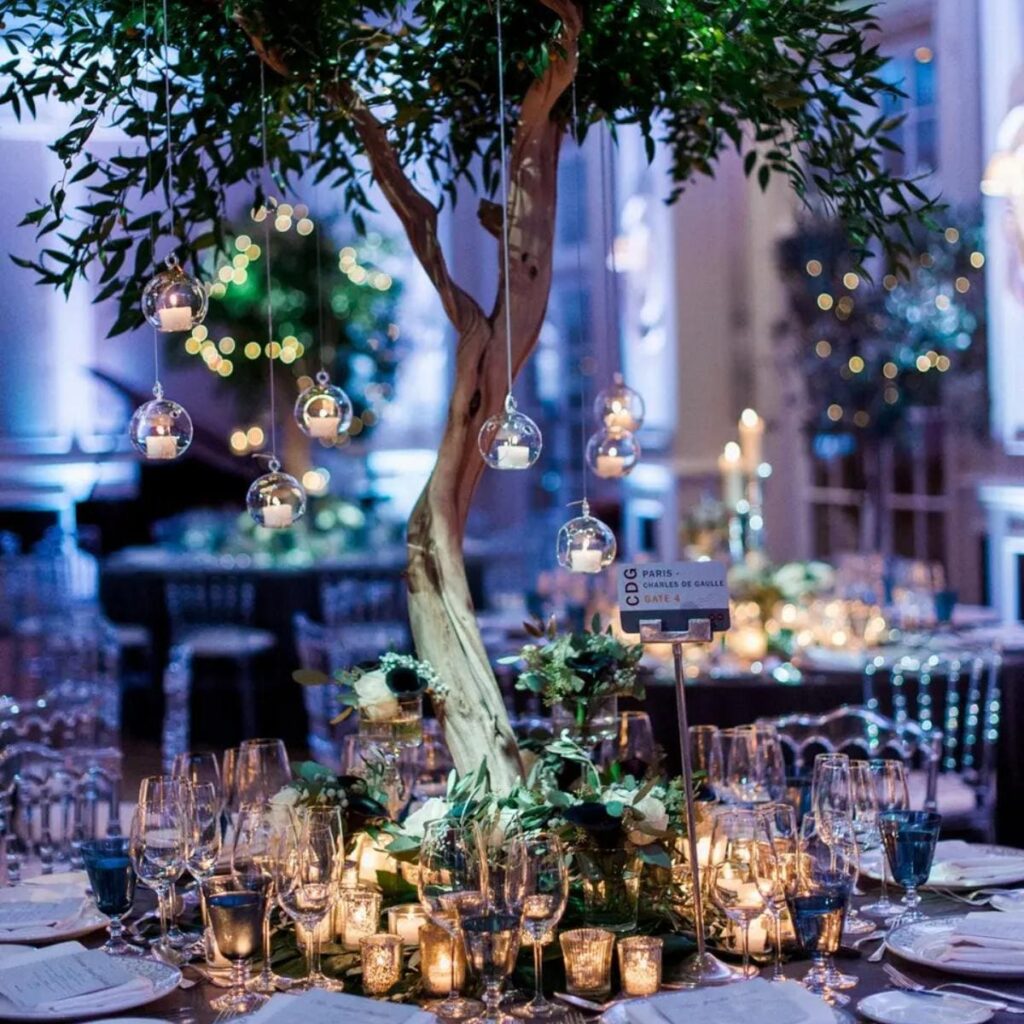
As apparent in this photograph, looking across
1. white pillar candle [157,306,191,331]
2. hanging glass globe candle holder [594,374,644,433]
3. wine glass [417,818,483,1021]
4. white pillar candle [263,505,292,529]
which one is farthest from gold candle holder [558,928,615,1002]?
hanging glass globe candle holder [594,374,644,433]

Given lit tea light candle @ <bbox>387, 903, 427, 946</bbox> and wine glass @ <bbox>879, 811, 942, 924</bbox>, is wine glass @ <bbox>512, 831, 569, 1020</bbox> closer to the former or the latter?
lit tea light candle @ <bbox>387, 903, 427, 946</bbox>

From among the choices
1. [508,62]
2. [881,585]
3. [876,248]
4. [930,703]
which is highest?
[876,248]

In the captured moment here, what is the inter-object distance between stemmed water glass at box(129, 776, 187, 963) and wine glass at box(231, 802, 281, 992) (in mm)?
93

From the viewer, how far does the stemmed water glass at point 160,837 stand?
2.49m

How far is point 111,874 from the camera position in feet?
8.21

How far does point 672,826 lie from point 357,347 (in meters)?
7.39

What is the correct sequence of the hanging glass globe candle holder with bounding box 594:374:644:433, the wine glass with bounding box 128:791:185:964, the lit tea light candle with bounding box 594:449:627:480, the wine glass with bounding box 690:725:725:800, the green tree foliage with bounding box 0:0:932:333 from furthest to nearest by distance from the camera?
1. the hanging glass globe candle holder with bounding box 594:374:644:433
2. the lit tea light candle with bounding box 594:449:627:480
3. the wine glass with bounding box 690:725:725:800
4. the green tree foliage with bounding box 0:0:932:333
5. the wine glass with bounding box 128:791:185:964

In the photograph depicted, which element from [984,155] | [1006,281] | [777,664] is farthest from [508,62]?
[984,155]

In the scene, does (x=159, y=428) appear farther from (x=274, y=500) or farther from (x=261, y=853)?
(x=261, y=853)

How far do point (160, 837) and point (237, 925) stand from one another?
0.83 feet

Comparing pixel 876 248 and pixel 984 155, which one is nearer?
pixel 984 155

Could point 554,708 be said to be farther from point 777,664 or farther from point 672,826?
point 777,664

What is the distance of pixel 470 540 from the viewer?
953cm

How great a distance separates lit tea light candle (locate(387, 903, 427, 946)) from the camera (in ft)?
8.02
